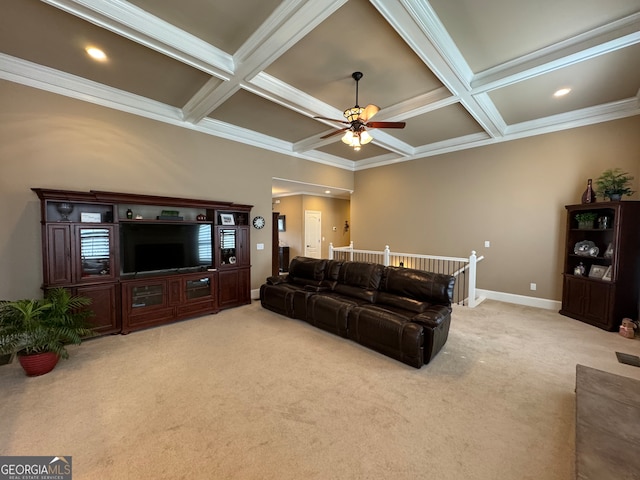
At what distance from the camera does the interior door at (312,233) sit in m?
9.05

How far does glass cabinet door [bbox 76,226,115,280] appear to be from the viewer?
10.9 ft

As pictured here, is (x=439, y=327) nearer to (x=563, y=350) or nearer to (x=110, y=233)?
(x=563, y=350)

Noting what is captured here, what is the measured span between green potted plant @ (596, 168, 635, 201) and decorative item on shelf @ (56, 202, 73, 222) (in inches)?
293

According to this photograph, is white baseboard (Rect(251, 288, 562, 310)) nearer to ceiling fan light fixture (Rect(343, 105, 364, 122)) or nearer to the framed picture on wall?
the framed picture on wall

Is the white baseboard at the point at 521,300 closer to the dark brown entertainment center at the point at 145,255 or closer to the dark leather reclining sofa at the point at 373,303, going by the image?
the dark leather reclining sofa at the point at 373,303

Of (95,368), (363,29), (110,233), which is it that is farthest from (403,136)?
(95,368)

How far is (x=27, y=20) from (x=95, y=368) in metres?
3.44

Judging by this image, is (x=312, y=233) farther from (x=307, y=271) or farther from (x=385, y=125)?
(x=385, y=125)

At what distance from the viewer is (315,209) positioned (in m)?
9.26

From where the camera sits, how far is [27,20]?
243 cm

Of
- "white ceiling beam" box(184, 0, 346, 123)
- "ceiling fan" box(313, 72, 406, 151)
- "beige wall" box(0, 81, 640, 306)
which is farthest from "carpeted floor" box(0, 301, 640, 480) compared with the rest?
"white ceiling beam" box(184, 0, 346, 123)

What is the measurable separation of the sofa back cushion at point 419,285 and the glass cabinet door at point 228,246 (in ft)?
8.99

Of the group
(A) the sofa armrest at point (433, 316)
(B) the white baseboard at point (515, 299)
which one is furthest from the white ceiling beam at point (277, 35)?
(B) the white baseboard at point (515, 299)

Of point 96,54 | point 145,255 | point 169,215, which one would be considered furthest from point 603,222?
point 96,54
